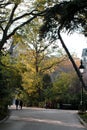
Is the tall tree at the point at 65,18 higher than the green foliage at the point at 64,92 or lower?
lower

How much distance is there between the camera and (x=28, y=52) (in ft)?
240

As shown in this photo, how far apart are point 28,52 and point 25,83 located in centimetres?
490

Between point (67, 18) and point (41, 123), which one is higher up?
point (67, 18)

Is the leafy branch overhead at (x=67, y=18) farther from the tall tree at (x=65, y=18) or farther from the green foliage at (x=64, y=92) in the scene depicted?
the green foliage at (x=64, y=92)

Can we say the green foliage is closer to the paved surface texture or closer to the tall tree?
the paved surface texture

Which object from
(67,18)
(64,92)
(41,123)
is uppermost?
(64,92)

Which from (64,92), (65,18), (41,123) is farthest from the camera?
(64,92)

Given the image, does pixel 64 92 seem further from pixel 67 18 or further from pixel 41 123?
pixel 67 18

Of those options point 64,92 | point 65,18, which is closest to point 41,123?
point 65,18

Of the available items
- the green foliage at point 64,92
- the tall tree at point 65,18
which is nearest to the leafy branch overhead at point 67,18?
the tall tree at point 65,18

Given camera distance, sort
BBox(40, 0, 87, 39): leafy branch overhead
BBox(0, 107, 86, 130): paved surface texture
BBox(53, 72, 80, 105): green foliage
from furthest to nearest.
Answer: BBox(53, 72, 80, 105): green foliage → BBox(0, 107, 86, 130): paved surface texture → BBox(40, 0, 87, 39): leafy branch overhead

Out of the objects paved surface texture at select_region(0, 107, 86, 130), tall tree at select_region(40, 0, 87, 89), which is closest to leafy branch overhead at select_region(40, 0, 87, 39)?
tall tree at select_region(40, 0, 87, 89)

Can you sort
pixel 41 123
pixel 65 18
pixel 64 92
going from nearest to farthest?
pixel 65 18 < pixel 41 123 < pixel 64 92

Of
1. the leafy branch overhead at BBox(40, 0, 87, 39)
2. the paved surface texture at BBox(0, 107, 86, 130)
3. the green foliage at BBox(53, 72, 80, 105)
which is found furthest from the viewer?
the green foliage at BBox(53, 72, 80, 105)
